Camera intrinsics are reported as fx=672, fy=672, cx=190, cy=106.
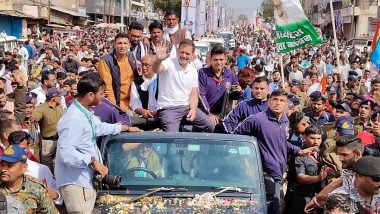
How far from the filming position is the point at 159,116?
691cm

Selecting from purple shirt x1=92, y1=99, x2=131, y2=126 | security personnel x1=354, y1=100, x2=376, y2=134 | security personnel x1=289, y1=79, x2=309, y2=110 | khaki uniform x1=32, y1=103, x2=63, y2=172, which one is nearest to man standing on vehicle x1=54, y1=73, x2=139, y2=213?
purple shirt x1=92, y1=99, x2=131, y2=126

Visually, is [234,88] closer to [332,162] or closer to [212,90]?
[212,90]

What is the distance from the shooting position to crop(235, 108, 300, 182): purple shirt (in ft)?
22.0

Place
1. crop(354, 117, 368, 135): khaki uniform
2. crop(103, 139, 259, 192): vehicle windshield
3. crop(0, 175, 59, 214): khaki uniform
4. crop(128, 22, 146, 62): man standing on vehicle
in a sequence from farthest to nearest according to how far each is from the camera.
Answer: crop(128, 22, 146, 62): man standing on vehicle → crop(354, 117, 368, 135): khaki uniform → crop(103, 139, 259, 192): vehicle windshield → crop(0, 175, 59, 214): khaki uniform

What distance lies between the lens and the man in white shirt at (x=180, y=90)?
6.91 meters

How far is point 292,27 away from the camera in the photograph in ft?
42.2

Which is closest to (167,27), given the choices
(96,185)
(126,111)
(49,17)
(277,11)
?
(126,111)

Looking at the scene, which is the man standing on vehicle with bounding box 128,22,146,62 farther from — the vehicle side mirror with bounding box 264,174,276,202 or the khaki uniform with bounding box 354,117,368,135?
the vehicle side mirror with bounding box 264,174,276,202

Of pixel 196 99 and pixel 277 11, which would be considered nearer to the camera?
pixel 196 99

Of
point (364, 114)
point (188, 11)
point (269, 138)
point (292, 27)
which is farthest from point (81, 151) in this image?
A: point (188, 11)

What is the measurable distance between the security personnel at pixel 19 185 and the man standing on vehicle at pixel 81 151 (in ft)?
1.93

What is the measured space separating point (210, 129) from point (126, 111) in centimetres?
96

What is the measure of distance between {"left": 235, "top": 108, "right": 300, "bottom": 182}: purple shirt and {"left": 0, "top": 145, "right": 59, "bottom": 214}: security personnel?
8.12 feet

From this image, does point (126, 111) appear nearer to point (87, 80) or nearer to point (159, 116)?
point (159, 116)
